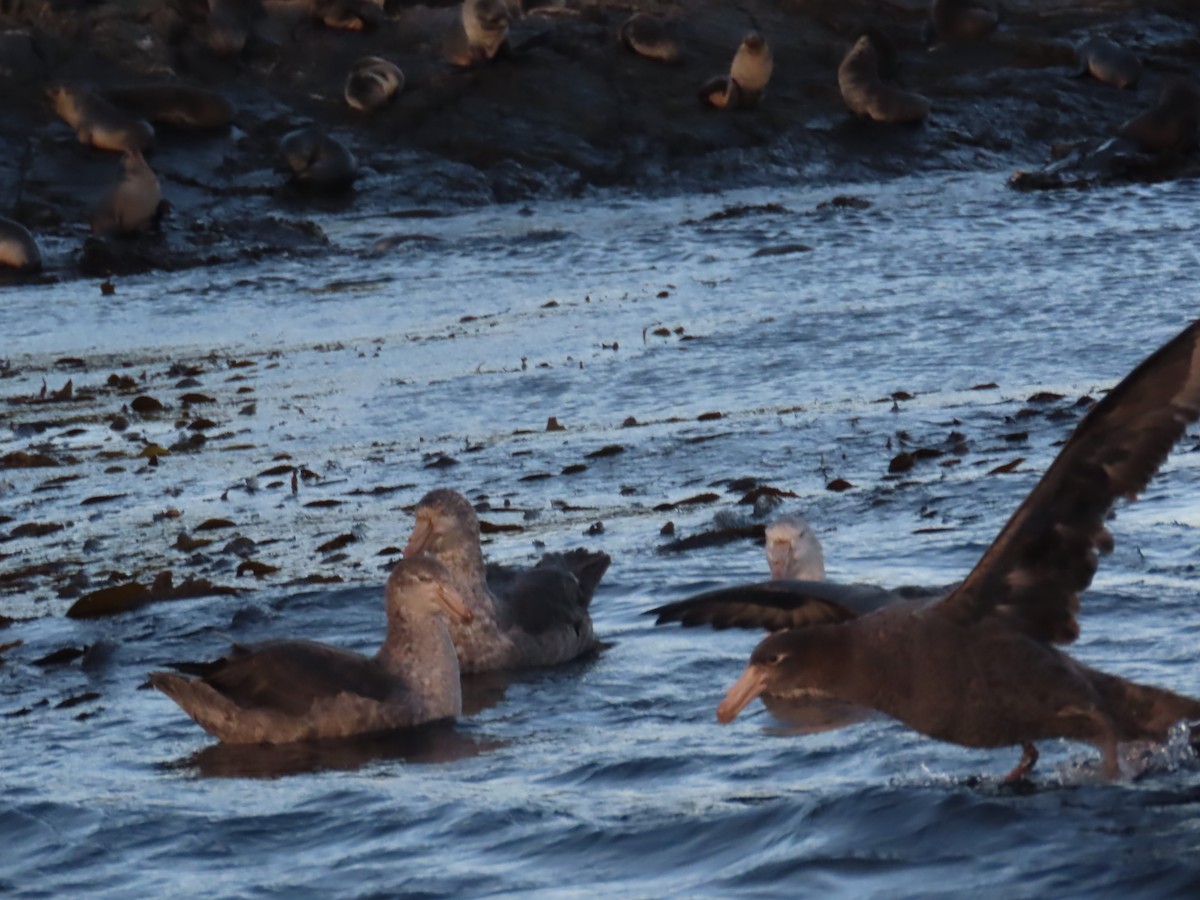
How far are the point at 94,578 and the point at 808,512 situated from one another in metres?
3.22

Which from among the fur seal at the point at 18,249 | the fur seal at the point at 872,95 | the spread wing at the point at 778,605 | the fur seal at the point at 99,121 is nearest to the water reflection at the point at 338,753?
the spread wing at the point at 778,605

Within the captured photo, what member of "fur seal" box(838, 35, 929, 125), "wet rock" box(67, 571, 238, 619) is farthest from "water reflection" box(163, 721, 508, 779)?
"fur seal" box(838, 35, 929, 125)

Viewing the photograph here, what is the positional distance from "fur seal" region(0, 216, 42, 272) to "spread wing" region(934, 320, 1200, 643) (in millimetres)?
14619

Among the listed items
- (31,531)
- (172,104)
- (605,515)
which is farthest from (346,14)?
(605,515)

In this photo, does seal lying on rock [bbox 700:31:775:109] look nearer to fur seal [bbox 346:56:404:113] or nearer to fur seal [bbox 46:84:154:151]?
fur seal [bbox 346:56:404:113]

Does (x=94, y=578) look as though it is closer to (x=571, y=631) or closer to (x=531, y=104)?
(x=571, y=631)

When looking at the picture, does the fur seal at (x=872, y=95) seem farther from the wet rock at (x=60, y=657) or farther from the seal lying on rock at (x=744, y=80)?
the wet rock at (x=60, y=657)

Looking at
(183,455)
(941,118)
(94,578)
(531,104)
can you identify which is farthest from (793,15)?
(94,578)

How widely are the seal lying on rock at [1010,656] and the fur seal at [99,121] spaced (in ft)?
55.9

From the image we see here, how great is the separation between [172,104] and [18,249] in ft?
14.4

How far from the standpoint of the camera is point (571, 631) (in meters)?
7.87

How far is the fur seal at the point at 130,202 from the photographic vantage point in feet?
65.9

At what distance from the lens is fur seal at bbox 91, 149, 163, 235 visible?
65.9ft

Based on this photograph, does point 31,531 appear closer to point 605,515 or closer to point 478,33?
point 605,515
